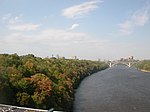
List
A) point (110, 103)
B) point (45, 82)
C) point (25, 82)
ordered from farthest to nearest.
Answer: point (110, 103)
point (45, 82)
point (25, 82)

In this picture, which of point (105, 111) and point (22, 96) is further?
point (105, 111)

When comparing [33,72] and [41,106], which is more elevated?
[33,72]

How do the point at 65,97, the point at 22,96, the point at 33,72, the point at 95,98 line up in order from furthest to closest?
the point at 95,98, the point at 33,72, the point at 65,97, the point at 22,96

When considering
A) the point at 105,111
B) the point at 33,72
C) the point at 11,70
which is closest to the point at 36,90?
the point at 11,70

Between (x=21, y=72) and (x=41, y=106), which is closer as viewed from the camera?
(x=41, y=106)

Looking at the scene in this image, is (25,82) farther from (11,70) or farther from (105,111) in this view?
(105,111)

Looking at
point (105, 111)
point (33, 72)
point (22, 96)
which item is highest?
point (33, 72)

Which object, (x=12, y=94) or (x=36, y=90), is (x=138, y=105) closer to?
(x=36, y=90)

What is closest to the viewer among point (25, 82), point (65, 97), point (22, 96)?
point (22, 96)

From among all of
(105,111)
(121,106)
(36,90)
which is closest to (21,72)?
(36,90)
